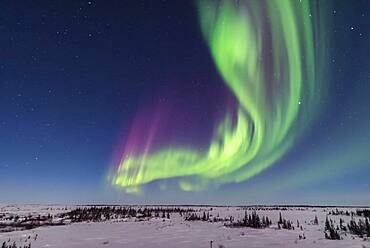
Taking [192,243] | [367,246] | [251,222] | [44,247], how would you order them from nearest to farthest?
[367,246] → [44,247] → [192,243] → [251,222]

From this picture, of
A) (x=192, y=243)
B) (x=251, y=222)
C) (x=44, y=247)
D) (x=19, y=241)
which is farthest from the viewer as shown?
(x=251, y=222)

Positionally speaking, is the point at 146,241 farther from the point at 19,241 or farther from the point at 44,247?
the point at 19,241

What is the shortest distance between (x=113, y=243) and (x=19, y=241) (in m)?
8.37

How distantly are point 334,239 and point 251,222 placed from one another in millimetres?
15298

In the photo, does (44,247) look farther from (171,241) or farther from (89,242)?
(171,241)

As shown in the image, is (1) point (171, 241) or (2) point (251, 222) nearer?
(1) point (171, 241)

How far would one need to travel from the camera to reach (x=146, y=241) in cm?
2527

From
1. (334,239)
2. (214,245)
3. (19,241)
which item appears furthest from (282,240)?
(19,241)

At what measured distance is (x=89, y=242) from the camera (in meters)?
24.5

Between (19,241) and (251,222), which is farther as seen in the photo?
(251,222)

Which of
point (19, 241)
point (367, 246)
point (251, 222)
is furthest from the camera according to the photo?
point (251, 222)

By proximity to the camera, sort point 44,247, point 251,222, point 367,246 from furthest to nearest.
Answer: point 251,222 → point 44,247 → point 367,246

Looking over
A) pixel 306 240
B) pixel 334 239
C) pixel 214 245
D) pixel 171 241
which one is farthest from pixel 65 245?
pixel 334 239

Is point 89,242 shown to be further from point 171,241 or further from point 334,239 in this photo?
point 334,239
